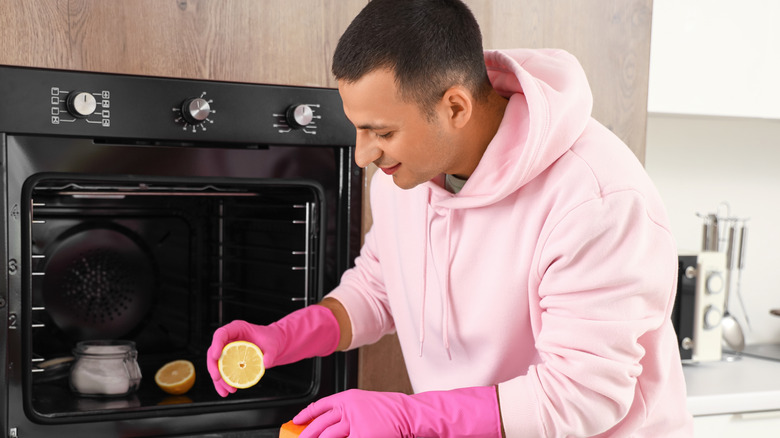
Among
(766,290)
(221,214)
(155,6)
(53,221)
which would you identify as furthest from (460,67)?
(766,290)

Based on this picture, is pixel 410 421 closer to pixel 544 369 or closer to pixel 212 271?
pixel 544 369

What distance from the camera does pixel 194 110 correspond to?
Result: 1.34 meters

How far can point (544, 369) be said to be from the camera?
3.43 ft

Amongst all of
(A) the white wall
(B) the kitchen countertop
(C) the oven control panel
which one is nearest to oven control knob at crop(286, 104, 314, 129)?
(C) the oven control panel

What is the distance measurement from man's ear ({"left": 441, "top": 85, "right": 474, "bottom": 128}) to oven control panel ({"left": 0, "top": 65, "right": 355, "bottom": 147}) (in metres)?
0.40

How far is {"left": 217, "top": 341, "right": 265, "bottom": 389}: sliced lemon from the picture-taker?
1.21m

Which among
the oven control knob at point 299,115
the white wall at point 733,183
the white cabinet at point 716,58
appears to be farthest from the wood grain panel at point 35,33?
the white wall at point 733,183

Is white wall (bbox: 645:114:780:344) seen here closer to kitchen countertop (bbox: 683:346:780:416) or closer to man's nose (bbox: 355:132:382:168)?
kitchen countertop (bbox: 683:346:780:416)

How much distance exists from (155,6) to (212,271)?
0.54 meters

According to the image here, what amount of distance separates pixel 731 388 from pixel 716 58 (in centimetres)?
77

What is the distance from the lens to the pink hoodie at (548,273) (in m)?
1.03

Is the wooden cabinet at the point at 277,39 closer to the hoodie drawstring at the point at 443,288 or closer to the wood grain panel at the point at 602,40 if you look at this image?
the wood grain panel at the point at 602,40

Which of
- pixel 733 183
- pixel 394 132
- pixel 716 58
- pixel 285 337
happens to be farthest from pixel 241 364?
pixel 733 183

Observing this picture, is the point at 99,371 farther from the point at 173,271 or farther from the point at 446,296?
the point at 446,296
